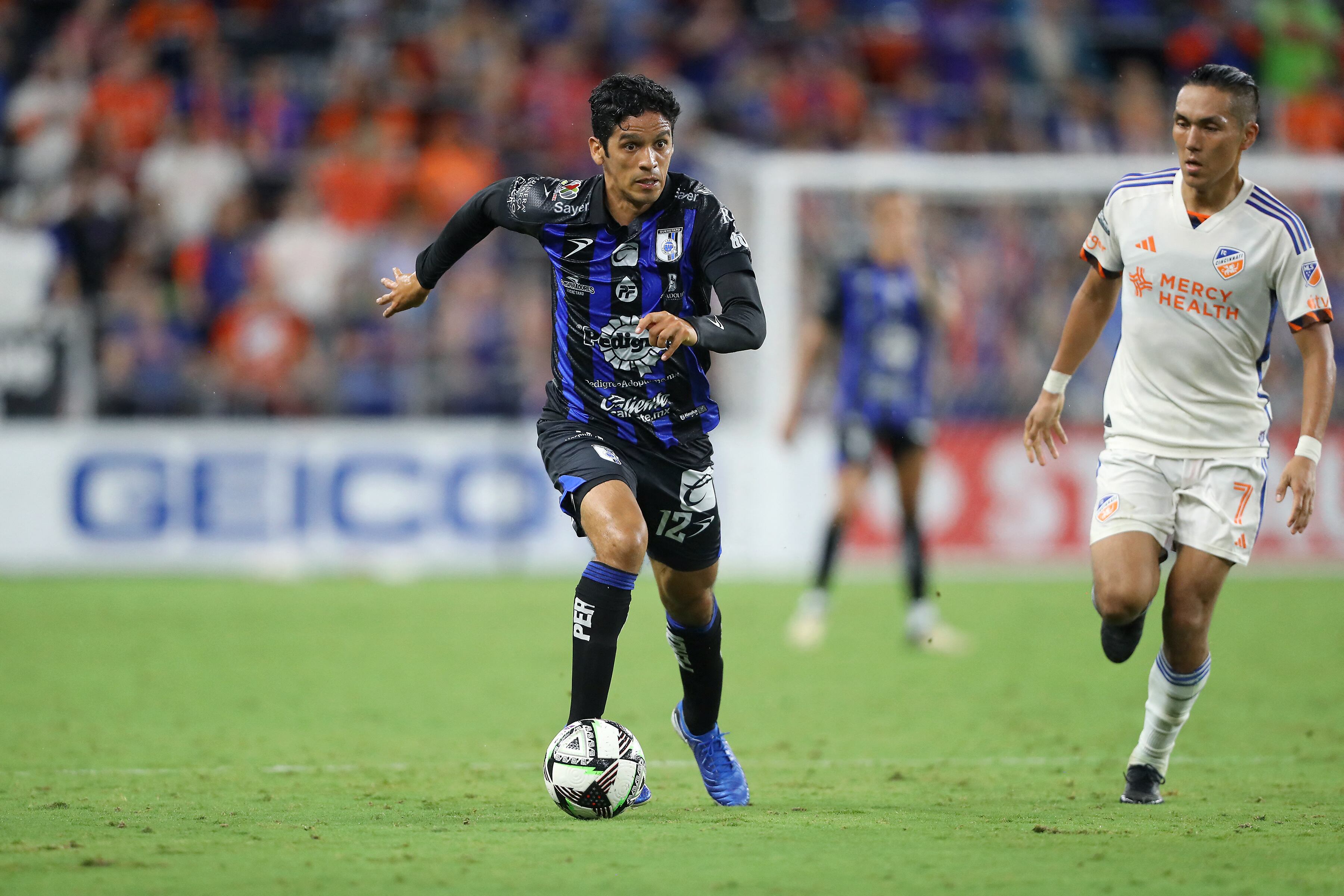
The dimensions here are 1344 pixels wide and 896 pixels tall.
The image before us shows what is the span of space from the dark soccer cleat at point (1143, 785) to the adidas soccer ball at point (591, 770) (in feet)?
5.89

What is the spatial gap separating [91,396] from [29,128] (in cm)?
346

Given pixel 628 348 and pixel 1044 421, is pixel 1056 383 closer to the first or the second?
pixel 1044 421

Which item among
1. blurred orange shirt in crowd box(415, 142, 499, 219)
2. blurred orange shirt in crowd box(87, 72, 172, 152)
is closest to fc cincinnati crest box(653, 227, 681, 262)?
blurred orange shirt in crowd box(415, 142, 499, 219)

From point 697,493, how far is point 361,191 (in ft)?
37.1

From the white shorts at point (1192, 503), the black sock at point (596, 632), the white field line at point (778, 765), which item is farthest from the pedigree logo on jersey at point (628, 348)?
the white field line at point (778, 765)

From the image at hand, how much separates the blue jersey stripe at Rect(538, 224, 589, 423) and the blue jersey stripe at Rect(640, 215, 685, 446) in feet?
0.84

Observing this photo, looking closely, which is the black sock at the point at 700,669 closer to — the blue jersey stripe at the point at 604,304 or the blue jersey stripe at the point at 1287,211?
the blue jersey stripe at the point at 604,304

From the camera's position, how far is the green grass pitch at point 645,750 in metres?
4.54

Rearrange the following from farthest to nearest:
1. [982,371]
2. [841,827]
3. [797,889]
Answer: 1. [982,371]
2. [841,827]
3. [797,889]

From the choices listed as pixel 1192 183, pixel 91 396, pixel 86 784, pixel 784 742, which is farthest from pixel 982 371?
pixel 86 784

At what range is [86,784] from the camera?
19.7 feet

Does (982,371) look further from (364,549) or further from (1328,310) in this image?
(1328,310)

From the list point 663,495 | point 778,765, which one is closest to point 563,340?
point 663,495

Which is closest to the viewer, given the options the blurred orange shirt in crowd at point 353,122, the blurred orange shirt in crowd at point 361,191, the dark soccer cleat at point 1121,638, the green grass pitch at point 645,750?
the green grass pitch at point 645,750
